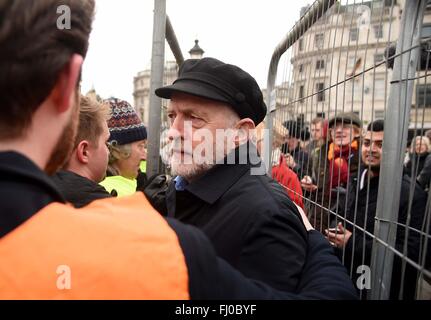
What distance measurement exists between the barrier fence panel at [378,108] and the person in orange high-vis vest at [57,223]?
2.50 feet

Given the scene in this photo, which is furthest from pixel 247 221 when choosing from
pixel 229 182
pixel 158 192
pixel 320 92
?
pixel 320 92

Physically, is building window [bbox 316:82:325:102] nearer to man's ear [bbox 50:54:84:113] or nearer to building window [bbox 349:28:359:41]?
building window [bbox 349:28:359:41]

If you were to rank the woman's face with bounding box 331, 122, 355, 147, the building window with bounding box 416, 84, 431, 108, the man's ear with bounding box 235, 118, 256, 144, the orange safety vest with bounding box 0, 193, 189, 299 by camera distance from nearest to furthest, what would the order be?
the orange safety vest with bounding box 0, 193, 189, 299, the building window with bounding box 416, 84, 431, 108, the man's ear with bounding box 235, 118, 256, 144, the woman's face with bounding box 331, 122, 355, 147

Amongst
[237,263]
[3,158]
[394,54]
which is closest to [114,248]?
[3,158]

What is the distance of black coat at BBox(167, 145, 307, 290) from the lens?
1238 millimetres

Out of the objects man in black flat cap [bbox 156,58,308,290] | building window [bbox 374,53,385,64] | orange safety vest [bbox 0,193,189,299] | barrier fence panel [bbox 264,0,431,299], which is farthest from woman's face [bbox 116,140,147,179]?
orange safety vest [bbox 0,193,189,299]

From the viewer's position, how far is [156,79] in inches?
96.4

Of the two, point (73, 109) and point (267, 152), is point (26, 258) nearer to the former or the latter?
point (73, 109)

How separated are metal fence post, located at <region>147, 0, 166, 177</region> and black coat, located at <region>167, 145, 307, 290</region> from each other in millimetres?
878

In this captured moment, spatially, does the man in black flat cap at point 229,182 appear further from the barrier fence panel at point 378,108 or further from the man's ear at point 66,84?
the man's ear at point 66,84

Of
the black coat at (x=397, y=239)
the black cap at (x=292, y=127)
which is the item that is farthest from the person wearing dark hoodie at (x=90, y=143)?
the black cap at (x=292, y=127)

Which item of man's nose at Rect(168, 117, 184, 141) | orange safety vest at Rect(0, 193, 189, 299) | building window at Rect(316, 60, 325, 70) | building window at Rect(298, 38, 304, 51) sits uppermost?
→ building window at Rect(298, 38, 304, 51)

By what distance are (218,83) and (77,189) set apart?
73 centimetres
